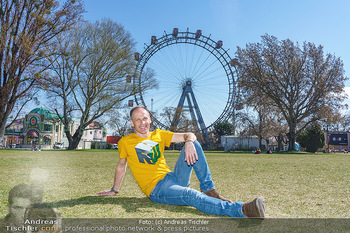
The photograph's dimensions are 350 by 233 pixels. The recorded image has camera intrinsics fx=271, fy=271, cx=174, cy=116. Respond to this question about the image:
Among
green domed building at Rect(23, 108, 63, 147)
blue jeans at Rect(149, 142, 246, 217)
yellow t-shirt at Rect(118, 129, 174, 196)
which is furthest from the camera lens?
green domed building at Rect(23, 108, 63, 147)

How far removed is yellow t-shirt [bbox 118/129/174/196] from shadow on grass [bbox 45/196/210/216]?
0.15 meters

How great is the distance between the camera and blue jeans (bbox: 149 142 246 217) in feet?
6.98

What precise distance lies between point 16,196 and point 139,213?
3.14ft

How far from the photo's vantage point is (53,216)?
71.6 inches

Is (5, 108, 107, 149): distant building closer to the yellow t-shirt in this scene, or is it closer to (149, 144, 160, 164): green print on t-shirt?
the yellow t-shirt

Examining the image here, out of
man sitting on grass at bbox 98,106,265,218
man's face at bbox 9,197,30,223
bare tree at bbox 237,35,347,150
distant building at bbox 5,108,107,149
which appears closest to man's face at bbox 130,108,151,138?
man sitting on grass at bbox 98,106,265,218

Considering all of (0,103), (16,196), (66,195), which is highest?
(0,103)

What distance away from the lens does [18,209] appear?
5.99 feet

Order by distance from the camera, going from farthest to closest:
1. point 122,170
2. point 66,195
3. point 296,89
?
1. point 296,89
2. point 66,195
3. point 122,170

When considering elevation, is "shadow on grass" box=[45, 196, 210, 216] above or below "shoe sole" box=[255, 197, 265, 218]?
below

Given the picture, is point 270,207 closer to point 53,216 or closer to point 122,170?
point 122,170

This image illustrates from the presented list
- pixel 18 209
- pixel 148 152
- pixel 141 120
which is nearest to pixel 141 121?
pixel 141 120

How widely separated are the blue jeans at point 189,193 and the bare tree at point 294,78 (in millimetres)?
28770

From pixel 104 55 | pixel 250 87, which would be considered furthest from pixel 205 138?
pixel 104 55
